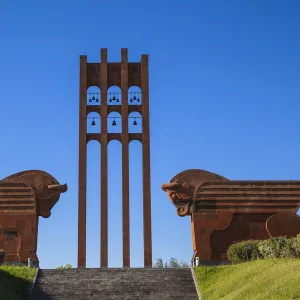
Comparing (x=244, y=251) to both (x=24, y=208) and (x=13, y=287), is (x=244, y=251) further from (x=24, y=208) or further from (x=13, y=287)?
(x=24, y=208)

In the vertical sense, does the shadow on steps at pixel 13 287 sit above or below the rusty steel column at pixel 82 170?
below

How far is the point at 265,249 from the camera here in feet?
87.1

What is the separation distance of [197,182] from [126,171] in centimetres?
355

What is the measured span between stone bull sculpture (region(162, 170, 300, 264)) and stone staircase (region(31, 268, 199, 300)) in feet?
8.71

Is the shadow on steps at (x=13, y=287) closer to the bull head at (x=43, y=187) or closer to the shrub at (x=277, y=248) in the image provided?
the bull head at (x=43, y=187)

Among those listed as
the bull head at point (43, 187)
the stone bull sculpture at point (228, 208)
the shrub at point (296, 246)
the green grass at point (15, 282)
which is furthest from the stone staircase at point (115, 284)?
the bull head at point (43, 187)

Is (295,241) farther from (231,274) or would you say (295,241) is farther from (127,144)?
(127,144)

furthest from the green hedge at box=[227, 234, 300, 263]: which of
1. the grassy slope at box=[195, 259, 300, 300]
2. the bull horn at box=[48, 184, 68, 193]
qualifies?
the bull horn at box=[48, 184, 68, 193]

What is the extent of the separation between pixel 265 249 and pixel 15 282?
30.9 ft

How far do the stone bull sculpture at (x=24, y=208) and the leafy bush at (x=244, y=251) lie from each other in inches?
311

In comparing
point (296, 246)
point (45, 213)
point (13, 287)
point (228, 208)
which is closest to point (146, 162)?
point (228, 208)

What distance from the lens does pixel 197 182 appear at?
30.4m

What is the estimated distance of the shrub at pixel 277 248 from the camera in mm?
25350

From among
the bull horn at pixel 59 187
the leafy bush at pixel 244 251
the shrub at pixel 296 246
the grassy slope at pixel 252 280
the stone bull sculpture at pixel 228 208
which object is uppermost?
the bull horn at pixel 59 187
